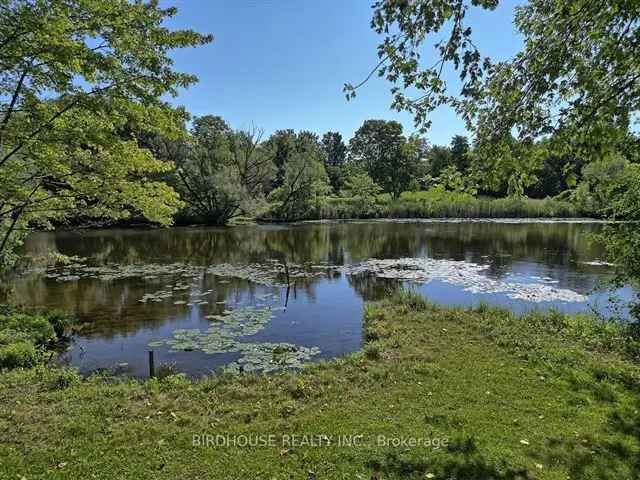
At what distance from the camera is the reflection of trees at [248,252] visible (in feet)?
45.0

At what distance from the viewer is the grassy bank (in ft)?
13.2

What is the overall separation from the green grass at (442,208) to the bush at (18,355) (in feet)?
146

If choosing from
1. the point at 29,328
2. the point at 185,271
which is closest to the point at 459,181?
the point at 29,328

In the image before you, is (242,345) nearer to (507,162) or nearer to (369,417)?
(369,417)

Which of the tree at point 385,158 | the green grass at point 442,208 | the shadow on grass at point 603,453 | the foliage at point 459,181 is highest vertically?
the tree at point 385,158

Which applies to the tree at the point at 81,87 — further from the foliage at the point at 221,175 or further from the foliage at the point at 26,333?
the foliage at the point at 221,175

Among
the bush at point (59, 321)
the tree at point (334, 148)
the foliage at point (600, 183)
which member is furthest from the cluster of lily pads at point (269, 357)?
the tree at point (334, 148)

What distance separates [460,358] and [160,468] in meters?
5.26

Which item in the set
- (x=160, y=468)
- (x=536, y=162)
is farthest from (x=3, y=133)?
(x=536, y=162)

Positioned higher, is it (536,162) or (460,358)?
(536,162)

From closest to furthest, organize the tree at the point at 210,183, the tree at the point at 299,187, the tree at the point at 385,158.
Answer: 1. the tree at the point at 210,183
2. the tree at the point at 299,187
3. the tree at the point at 385,158

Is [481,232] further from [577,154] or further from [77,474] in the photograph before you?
[77,474]

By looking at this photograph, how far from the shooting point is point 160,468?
13.3 feet

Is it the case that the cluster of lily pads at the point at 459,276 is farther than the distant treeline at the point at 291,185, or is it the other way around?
the distant treeline at the point at 291,185
